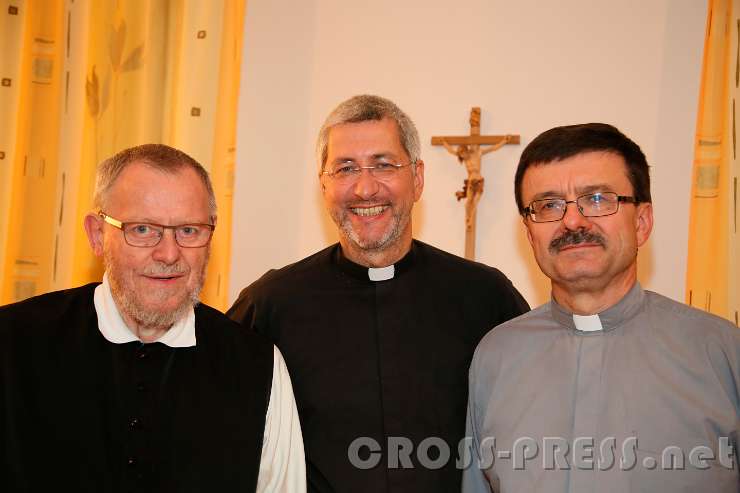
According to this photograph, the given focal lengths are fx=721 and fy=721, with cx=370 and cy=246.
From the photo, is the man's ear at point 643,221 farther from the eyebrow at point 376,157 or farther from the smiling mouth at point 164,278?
the smiling mouth at point 164,278

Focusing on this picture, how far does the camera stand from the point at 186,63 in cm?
363

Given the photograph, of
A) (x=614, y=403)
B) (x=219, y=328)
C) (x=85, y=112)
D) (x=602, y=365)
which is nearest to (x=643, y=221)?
(x=602, y=365)

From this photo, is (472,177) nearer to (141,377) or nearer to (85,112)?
(85,112)

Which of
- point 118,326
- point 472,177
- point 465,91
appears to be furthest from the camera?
point 465,91

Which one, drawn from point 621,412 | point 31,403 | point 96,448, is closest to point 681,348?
point 621,412

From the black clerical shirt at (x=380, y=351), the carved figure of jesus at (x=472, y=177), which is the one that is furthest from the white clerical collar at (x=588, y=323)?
the carved figure of jesus at (x=472, y=177)

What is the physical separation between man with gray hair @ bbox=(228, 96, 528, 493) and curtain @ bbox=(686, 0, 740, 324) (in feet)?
3.69

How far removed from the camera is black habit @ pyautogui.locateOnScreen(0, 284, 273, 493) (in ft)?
7.08

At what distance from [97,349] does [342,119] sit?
49.0 inches

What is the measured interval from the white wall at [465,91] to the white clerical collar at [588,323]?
1675mm

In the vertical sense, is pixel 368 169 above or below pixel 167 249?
above

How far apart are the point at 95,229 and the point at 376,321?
1.10 metres

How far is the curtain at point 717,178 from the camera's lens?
11.2 ft

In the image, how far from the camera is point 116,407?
2248 millimetres
